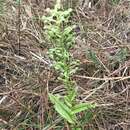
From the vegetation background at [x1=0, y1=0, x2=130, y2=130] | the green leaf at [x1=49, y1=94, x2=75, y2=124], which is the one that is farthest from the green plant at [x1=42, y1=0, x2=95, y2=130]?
the vegetation background at [x1=0, y1=0, x2=130, y2=130]

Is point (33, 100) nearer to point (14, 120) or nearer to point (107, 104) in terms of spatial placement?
point (14, 120)

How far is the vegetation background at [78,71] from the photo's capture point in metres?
1.89

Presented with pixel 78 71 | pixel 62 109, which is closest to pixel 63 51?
pixel 62 109

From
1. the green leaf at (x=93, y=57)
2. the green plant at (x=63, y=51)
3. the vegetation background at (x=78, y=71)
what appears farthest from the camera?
the green leaf at (x=93, y=57)

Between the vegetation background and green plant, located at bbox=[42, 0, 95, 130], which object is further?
the vegetation background

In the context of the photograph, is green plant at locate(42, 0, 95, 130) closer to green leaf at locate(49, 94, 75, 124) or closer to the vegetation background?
green leaf at locate(49, 94, 75, 124)

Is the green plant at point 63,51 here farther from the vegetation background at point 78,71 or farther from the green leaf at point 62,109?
the vegetation background at point 78,71

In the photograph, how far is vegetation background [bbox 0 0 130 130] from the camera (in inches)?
74.3

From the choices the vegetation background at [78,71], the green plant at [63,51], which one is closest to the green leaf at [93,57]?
the vegetation background at [78,71]

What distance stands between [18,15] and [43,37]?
23cm

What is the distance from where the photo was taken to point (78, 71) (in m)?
2.13

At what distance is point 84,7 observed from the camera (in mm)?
2773

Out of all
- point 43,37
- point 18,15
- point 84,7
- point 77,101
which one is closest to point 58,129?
point 77,101

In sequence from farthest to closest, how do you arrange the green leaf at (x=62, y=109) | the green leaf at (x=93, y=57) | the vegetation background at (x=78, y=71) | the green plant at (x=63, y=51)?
the green leaf at (x=93, y=57), the vegetation background at (x=78, y=71), the green leaf at (x=62, y=109), the green plant at (x=63, y=51)
